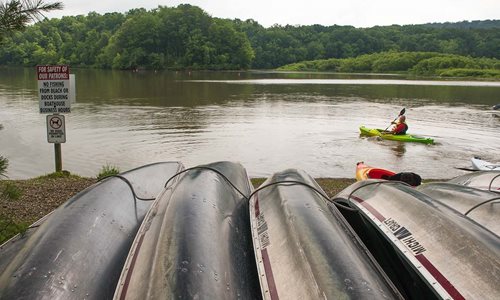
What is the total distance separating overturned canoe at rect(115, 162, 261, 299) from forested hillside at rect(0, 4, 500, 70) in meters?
95.4

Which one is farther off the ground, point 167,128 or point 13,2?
point 13,2

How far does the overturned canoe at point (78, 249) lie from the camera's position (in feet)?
8.53

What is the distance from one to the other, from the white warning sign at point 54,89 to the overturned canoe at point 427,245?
571 centimetres

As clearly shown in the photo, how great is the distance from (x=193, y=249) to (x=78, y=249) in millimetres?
819

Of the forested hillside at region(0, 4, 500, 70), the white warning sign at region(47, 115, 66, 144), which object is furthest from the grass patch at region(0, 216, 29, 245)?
the forested hillside at region(0, 4, 500, 70)

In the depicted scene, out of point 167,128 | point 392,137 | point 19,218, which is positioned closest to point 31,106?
point 167,128

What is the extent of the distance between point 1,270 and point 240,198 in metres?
2.21

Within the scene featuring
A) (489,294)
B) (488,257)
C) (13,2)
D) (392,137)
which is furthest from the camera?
(392,137)

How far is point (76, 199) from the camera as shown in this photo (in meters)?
3.96

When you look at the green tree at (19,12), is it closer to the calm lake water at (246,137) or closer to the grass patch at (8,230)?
the grass patch at (8,230)

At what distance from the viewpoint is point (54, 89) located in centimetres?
799

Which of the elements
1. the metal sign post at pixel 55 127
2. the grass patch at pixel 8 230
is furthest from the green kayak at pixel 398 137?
the grass patch at pixel 8 230

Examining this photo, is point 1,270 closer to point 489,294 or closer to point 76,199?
point 76,199

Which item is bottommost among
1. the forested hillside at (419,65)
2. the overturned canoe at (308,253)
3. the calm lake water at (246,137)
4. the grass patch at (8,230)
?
the calm lake water at (246,137)
